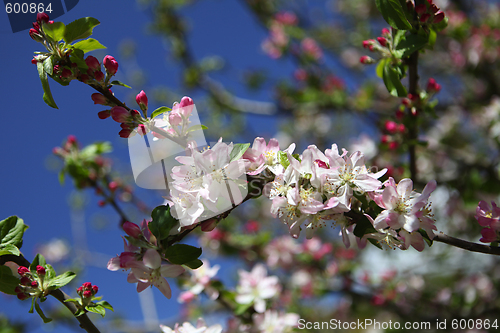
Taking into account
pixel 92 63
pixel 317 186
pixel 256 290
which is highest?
pixel 92 63

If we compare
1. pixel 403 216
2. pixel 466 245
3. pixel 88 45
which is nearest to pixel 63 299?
pixel 88 45

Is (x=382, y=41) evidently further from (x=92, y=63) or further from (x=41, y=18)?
(x=41, y=18)

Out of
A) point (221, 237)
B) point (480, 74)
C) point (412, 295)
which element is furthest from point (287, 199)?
point (480, 74)

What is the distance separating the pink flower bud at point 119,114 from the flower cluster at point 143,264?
34cm

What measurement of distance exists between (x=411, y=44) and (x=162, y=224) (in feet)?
3.64

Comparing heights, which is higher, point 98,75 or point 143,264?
point 98,75

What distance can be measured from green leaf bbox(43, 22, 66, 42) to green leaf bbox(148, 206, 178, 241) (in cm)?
64

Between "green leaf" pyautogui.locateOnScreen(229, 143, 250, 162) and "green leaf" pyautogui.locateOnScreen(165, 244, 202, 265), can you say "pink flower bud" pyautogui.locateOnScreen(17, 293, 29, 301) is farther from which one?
"green leaf" pyautogui.locateOnScreen(229, 143, 250, 162)

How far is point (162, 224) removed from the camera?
1.00 meters

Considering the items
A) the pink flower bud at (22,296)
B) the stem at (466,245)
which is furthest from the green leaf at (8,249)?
the stem at (466,245)

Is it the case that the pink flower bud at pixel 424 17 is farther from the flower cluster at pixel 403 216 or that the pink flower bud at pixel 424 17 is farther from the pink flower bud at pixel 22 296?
the pink flower bud at pixel 22 296

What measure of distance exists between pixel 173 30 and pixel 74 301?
4723mm

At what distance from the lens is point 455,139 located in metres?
4.87

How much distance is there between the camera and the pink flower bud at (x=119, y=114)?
3.39 ft
